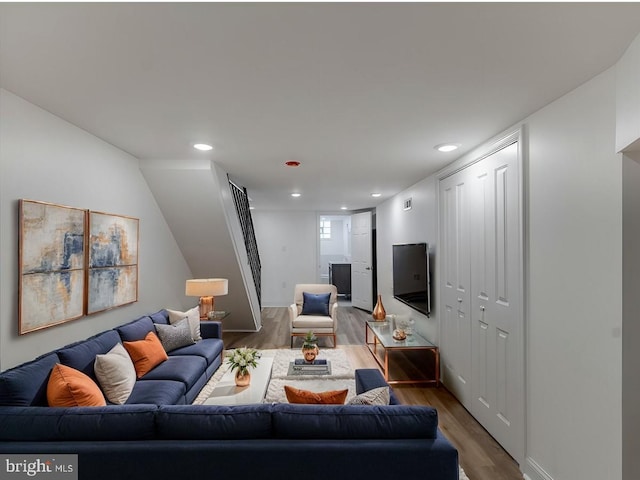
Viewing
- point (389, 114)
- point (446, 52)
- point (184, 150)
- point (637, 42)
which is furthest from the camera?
point (184, 150)

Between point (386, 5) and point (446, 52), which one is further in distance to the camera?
point (446, 52)

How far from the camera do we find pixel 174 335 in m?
3.44

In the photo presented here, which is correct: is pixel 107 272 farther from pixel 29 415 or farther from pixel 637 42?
pixel 637 42

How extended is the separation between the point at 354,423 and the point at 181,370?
1.97m

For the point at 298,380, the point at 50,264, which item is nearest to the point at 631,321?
the point at 298,380

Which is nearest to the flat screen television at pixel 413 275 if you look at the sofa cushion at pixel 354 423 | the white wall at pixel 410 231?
the white wall at pixel 410 231

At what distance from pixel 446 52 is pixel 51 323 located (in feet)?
9.42

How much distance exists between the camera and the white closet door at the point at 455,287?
3.13 meters

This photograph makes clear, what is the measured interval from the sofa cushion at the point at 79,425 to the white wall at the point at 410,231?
3.21 m

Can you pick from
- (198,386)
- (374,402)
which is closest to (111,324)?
(198,386)

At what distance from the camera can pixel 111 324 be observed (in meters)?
3.01

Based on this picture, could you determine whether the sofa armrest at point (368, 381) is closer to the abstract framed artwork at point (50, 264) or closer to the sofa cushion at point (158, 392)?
the sofa cushion at point (158, 392)

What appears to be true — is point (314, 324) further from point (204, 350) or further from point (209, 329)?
point (204, 350)

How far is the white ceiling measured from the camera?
1.24m
